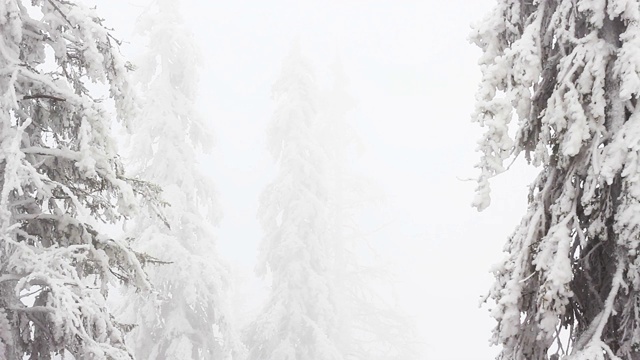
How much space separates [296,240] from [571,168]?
49.6ft

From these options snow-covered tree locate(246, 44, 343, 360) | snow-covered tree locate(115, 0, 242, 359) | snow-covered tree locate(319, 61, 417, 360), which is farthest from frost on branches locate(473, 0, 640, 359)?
snow-covered tree locate(319, 61, 417, 360)

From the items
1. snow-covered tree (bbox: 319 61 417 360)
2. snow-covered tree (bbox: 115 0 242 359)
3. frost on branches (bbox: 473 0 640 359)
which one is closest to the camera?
frost on branches (bbox: 473 0 640 359)

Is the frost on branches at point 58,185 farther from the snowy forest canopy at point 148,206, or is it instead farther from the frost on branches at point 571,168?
the frost on branches at point 571,168

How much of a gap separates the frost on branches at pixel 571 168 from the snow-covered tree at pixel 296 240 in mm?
14472

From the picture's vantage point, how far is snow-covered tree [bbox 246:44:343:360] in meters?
19.4

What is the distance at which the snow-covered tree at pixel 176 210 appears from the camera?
16.2 metres

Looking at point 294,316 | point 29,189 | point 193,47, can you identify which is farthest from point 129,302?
point 29,189

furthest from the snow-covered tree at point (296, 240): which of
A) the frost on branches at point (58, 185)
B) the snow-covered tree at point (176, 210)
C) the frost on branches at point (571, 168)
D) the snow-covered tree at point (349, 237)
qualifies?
the frost on branches at point (571, 168)

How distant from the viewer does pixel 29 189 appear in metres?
6.90

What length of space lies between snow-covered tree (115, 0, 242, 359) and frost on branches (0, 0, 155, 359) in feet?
29.6

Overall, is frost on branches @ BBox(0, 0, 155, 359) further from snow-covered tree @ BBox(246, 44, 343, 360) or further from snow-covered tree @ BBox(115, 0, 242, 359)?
snow-covered tree @ BBox(246, 44, 343, 360)

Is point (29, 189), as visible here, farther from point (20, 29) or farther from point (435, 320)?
point (435, 320)

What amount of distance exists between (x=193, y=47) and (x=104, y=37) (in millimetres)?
10428

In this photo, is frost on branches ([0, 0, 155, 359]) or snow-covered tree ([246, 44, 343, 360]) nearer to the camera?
frost on branches ([0, 0, 155, 359])
